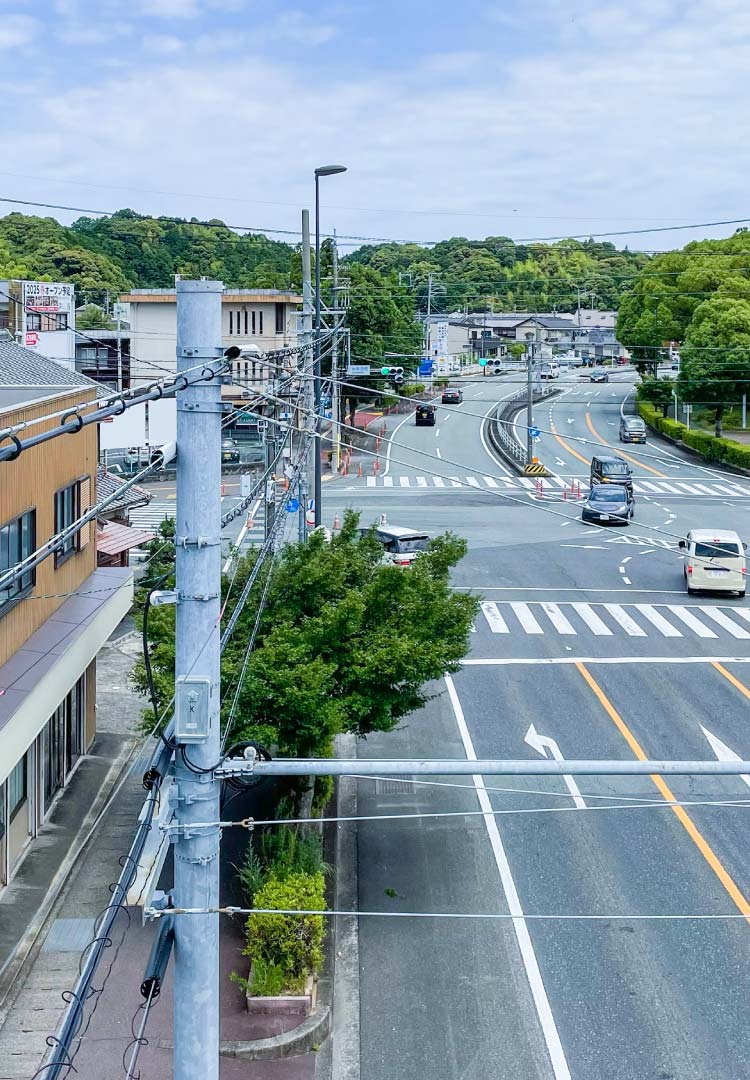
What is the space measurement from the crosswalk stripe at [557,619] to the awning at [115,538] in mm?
10290

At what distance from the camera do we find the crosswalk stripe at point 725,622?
30078mm

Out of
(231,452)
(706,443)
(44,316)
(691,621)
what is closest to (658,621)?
(691,621)

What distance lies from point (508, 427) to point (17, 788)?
64579 millimetres

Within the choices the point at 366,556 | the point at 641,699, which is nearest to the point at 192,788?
the point at 366,556

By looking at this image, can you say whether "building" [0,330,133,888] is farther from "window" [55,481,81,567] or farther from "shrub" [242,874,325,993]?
"shrub" [242,874,325,993]

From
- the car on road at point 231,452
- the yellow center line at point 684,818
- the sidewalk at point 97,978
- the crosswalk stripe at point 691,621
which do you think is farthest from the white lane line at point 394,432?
the sidewalk at point 97,978

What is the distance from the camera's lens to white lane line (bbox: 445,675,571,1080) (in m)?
12.3

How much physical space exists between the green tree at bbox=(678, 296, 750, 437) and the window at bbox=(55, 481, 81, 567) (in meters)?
55.7

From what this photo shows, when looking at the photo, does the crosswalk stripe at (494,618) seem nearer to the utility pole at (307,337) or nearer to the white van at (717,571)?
the utility pole at (307,337)

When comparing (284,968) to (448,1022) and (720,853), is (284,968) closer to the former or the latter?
(448,1022)

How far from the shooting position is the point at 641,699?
2408 centimetres

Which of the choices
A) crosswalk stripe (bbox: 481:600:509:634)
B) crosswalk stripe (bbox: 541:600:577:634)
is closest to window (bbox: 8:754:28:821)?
crosswalk stripe (bbox: 481:600:509:634)

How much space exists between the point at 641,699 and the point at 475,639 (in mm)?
5898

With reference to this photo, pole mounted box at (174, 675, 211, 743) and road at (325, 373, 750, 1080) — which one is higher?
pole mounted box at (174, 675, 211, 743)
